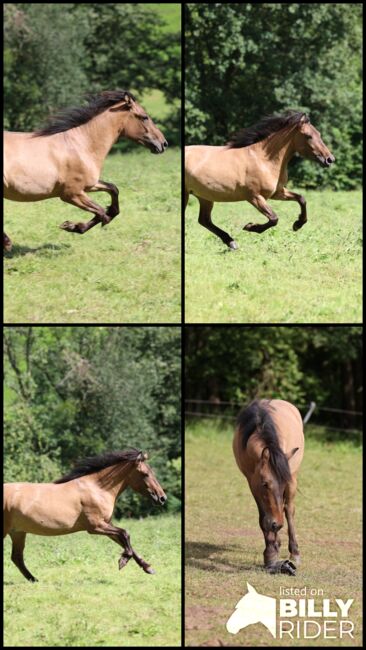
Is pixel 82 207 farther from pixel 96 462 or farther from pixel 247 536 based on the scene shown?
pixel 247 536

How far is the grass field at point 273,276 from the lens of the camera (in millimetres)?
9031

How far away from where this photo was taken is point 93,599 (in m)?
8.35

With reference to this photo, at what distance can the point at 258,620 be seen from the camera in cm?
732

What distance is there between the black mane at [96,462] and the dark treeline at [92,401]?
17.7 feet

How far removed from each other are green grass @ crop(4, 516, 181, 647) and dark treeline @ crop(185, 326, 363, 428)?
654 cm

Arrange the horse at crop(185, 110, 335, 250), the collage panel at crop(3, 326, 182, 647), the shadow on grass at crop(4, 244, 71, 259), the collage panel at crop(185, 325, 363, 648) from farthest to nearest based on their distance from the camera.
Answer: the shadow on grass at crop(4, 244, 71, 259), the horse at crop(185, 110, 335, 250), the collage panel at crop(3, 326, 182, 647), the collage panel at crop(185, 325, 363, 648)

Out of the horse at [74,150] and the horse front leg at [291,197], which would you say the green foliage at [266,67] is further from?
the horse at [74,150]

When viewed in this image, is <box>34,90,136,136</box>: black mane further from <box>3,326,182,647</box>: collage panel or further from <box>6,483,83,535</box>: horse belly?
<box>6,483,83,535</box>: horse belly

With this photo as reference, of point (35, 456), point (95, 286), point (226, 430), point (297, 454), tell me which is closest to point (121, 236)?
point (95, 286)

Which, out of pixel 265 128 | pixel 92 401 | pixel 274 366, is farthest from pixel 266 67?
pixel 265 128

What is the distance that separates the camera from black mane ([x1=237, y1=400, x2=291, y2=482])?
8.02 m

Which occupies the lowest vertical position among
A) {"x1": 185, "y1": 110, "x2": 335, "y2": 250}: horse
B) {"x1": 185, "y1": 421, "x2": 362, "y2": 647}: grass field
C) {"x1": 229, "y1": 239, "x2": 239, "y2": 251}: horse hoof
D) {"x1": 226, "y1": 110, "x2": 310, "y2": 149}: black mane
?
{"x1": 185, "y1": 421, "x2": 362, "y2": 647}: grass field

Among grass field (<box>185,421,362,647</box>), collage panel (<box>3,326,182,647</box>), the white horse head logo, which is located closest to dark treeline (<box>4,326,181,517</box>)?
collage panel (<box>3,326,182,647</box>)

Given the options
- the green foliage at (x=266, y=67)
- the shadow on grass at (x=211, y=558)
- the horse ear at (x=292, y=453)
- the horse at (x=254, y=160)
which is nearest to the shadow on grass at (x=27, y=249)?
the horse at (x=254, y=160)
